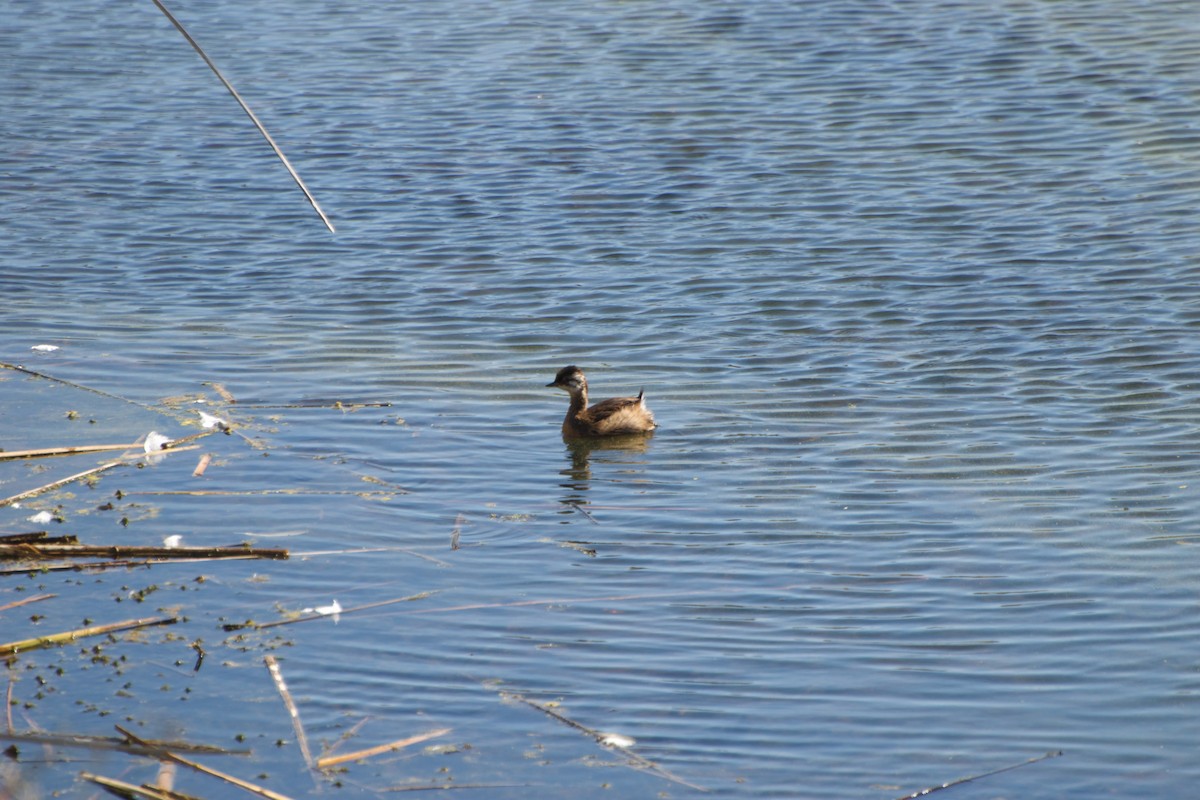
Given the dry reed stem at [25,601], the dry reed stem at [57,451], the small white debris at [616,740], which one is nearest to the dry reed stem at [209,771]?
the small white debris at [616,740]

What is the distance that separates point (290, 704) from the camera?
253 inches

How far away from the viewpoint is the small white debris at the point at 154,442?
9477mm

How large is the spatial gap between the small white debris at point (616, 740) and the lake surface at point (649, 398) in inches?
2.0

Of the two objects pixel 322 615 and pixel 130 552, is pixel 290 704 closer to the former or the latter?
pixel 322 615

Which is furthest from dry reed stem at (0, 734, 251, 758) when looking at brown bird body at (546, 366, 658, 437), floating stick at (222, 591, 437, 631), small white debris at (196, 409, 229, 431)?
brown bird body at (546, 366, 658, 437)

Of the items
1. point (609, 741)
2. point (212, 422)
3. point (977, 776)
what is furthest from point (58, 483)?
point (977, 776)

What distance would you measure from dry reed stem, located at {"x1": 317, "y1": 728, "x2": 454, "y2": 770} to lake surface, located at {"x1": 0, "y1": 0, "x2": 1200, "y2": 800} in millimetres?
59

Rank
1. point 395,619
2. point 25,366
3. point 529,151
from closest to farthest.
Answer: point 395,619 → point 25,366 → point 529,151

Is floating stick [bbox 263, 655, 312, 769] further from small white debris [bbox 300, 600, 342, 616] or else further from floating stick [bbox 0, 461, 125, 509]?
floating stick [bbox 0, 461, 125, 509]

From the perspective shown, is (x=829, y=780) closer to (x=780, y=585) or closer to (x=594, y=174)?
(x=780, y=585)

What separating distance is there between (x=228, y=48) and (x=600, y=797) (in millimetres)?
20568

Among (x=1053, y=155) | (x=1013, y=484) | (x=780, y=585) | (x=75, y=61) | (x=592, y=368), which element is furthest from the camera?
(x=75, y=61)

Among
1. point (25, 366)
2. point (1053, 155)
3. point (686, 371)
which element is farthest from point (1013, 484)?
point (1053, 155)

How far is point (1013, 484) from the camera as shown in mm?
9367
